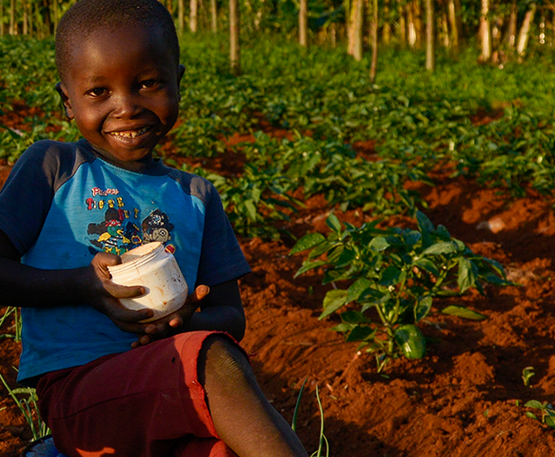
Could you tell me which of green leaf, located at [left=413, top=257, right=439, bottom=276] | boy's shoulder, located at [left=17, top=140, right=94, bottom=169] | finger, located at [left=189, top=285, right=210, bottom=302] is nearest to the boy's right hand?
finger, located at [left=189, top=285, right=210, bottom=302]

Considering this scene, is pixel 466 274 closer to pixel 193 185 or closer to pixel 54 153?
pixel 193 185

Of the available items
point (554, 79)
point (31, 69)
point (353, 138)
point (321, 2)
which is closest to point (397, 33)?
point (321, 2)

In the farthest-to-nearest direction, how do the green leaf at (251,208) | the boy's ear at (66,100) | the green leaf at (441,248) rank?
the green leaf at (251,208)
the green leaf at (441,248)
the boy's ear at (66,100)

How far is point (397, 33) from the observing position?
24.7m

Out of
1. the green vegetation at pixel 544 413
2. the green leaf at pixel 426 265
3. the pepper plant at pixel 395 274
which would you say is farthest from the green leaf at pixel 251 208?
the green vegetation at pixel 544 413

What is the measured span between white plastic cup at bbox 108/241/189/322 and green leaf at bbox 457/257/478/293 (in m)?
1.35

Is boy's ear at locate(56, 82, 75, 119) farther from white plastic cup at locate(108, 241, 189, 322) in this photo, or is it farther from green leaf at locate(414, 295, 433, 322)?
green leaf at locate(414, 295, 433, 322)

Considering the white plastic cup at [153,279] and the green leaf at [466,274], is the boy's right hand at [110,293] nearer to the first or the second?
the white plastic cup at [153,279]

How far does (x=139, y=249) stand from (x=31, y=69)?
1254 centimetres

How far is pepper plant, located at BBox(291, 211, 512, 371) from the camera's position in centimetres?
250

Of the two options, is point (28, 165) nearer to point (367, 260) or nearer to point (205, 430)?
point (205, 430)

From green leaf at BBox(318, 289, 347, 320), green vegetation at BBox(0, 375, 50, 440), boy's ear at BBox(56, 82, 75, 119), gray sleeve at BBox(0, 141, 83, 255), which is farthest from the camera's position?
green leaf at BBox(318, 289, 347, 320)

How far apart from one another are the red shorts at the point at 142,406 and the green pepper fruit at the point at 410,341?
4.57 ft

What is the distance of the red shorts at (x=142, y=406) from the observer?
4.13 feet
